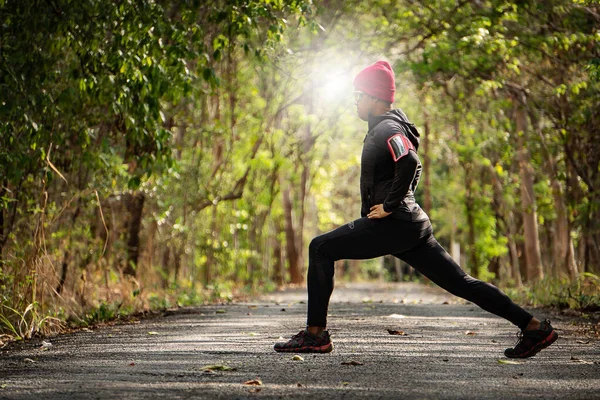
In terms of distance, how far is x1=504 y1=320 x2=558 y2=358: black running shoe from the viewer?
6641 millimetres

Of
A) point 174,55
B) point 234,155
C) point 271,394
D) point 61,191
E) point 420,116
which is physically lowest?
point 271,394

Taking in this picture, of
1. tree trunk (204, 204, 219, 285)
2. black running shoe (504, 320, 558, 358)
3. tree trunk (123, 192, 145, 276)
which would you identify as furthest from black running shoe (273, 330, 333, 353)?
tree trunk (204, 204, 219, 285)

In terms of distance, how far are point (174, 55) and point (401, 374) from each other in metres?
5.53

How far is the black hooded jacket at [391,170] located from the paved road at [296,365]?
3.92 feet

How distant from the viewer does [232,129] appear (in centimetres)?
2208

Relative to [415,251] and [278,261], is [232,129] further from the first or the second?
[415,251]

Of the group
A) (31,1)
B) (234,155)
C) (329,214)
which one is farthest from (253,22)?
(329,214)

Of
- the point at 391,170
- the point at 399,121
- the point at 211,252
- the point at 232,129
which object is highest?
the point at 232,129

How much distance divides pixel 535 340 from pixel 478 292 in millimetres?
572

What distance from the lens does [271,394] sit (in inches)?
201

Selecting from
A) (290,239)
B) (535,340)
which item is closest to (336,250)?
(535,340)

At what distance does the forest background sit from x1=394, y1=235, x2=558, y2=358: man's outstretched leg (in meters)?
4.33

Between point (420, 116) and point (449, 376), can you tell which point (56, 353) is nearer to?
point (449, 376)

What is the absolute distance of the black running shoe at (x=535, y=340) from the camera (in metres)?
6.64
